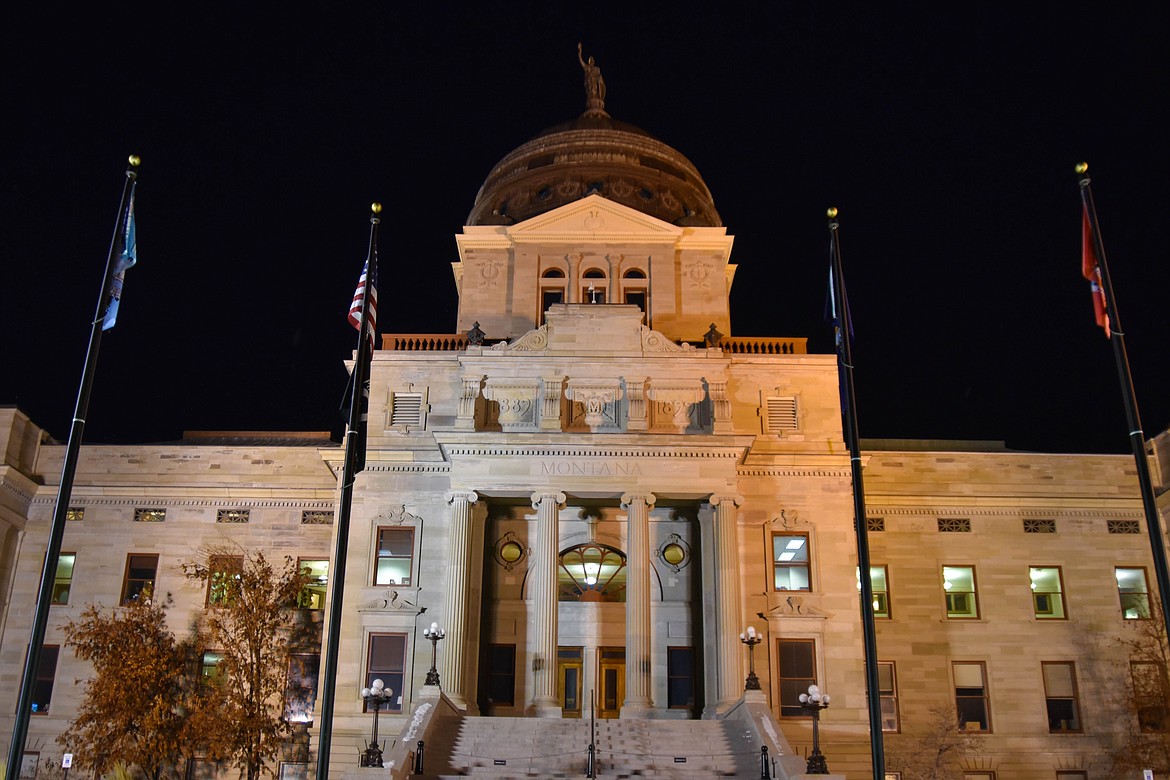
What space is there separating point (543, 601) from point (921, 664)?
1550 cm

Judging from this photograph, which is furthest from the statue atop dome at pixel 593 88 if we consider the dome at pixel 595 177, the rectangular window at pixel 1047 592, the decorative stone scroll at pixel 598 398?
the rectangular window at pixel 1047 592

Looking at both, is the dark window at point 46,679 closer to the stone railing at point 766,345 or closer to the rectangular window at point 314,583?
the rectangular window at point 314,583

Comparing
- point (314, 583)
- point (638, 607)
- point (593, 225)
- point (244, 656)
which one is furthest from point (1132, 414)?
point (314, 583)

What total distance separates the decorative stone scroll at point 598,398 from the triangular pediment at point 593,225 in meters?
9.17

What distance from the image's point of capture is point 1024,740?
135 feet

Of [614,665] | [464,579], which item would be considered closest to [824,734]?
[614,665]

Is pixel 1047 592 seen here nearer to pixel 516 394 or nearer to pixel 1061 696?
pixel 1061 696

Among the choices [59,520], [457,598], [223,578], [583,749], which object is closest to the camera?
[59,520]

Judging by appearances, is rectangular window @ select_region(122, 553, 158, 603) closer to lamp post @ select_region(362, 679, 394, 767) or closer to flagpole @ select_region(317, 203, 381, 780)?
lamp post @ select_region(362, 679, 394, 767)

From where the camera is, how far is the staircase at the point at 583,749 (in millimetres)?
29719

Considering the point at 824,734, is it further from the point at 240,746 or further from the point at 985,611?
the point at 240,746

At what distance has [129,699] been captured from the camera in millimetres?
37719

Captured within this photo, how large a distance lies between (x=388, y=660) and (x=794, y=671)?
Result: 1325 centimetres

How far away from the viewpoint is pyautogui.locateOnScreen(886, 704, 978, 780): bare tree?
39812mm
